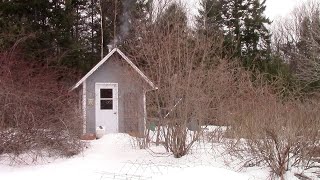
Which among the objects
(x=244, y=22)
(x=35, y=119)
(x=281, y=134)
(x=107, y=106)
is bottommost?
(x=281, y=134)

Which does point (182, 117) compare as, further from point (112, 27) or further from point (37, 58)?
point (112, 27)

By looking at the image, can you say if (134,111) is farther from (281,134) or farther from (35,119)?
(281,134)

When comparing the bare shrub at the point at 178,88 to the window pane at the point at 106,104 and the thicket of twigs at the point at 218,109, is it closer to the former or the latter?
the thicket of twigs at the point at 218,109

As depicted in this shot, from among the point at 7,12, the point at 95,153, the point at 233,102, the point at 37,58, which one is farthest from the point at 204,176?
the point at 7,12

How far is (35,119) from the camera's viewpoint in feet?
31.8

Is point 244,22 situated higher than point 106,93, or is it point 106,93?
point 244,22

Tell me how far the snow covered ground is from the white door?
4426 mm

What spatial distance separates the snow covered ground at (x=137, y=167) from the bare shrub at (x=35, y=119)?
417mm

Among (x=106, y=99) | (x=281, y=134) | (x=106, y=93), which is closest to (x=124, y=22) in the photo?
(x=106, y=93)

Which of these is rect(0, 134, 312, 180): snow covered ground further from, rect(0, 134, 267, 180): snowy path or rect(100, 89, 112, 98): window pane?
rect(100, 89, 112, 98): window pane

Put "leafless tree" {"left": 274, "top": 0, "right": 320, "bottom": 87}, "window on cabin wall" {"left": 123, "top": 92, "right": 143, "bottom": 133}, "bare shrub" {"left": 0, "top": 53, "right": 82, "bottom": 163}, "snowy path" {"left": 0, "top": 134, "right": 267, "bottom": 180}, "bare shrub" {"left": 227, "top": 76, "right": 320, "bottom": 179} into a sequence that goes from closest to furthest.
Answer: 1. "bare shrub" {"left": 227, "top": 76, "right": 320, "bottom": 179}
2. "snowy path" {"left": 0, "top": 134, "right": 267, "bottom": 180}
3. "bare shrub" {"left": 0, "top": 53, "right": 82, "bottom": 163}
4. "window on cabin wall" {"left": 123, "top": 92, "right": 143, "bottom": 133}
5. "leafless tree" {"left": 274, "top": 0, "right": 320, "bottom": 87}

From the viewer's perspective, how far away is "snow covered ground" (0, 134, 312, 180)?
8219mm

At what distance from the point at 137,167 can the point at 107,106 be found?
22.7ft

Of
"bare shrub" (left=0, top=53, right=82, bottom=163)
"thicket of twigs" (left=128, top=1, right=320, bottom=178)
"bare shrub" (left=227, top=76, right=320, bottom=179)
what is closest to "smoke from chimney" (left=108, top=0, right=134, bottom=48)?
"thicket of twigs" (left=128, top=1, right=320, bottom=178)
